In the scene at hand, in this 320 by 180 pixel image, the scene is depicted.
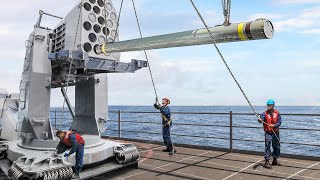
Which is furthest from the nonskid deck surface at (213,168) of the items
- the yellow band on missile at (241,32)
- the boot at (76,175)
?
the yellow band on missile at (241,32)

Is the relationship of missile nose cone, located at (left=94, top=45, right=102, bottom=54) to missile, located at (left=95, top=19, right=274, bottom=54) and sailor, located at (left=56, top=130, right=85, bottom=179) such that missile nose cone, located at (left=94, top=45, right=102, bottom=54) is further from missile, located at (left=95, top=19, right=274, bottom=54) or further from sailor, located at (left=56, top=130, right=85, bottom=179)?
sailor, located at (left=56, top=130, right=85, bottom=179)

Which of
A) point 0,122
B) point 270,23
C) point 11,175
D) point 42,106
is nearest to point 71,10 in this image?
point 42,106

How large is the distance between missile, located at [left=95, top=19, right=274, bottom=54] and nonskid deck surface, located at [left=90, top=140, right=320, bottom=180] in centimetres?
284

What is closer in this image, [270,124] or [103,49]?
[103,49]

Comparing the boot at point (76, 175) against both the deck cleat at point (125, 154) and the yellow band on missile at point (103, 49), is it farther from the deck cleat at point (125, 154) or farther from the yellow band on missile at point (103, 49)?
the yellow band on missile at point (103, 49)

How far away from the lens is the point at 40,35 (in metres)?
6.96

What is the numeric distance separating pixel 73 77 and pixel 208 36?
401 centimetres

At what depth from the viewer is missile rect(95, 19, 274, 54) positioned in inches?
157

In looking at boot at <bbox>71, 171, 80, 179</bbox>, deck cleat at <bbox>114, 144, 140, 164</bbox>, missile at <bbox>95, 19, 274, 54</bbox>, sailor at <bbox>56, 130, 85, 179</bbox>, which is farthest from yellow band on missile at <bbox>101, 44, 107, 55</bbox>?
boot at <bbox>71, 171, 80, 179</bbox>

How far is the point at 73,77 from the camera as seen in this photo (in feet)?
24.2

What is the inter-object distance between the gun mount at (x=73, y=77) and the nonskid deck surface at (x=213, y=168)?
20.2 inches

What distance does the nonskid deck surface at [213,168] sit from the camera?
6551 millimetres

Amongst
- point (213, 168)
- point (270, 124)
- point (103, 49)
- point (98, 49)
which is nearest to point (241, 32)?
point (103, 49)

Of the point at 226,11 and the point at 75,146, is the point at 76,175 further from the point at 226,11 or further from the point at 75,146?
the point at 226,11
